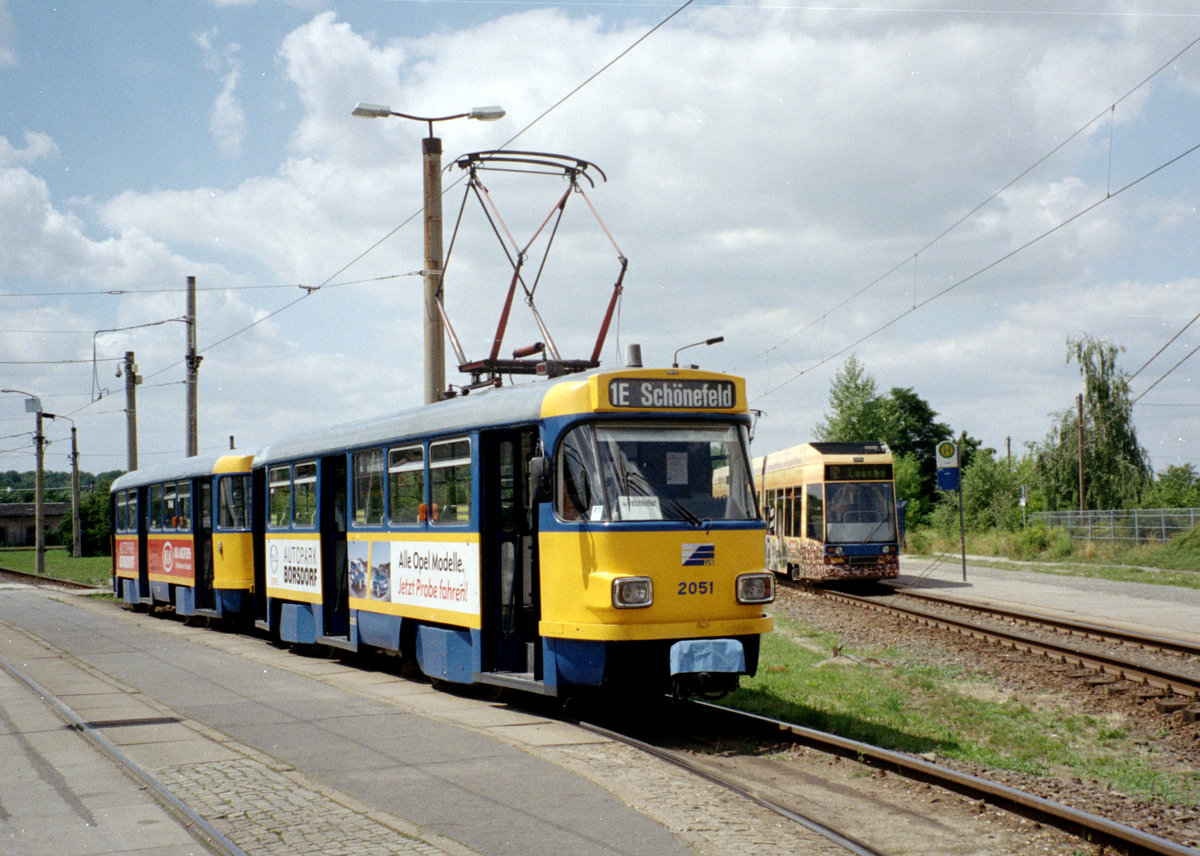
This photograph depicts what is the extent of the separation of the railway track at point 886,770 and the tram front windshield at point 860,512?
17.4 meters

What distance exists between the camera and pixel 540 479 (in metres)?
10.4

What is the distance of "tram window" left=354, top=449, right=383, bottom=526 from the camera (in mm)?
14367

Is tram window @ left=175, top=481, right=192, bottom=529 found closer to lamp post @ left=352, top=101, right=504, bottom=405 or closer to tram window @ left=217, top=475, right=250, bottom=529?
tram window @ left=217, top=475, right=250, bottom=529

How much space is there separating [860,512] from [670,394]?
1846 cm

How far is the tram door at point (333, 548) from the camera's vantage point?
1616 cm

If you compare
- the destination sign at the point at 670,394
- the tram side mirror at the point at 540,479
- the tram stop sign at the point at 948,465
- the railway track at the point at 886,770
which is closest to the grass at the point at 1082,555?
the tram stop sign at the point at 948,465

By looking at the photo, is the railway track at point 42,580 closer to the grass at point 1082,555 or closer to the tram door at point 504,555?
the grass at point 1082,555

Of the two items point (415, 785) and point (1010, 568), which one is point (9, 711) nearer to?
point (415, 785)

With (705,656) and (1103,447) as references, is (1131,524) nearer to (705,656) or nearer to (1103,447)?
(1103,447)

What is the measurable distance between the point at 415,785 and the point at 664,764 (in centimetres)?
175

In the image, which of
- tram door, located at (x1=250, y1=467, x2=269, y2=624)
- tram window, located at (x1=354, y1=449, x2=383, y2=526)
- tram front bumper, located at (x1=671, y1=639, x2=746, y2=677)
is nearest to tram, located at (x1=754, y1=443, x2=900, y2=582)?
tram door, located at (x1=250, y1=467, x2=269, y2=624)

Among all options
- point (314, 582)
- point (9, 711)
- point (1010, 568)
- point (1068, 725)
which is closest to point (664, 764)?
point (1068, 725)

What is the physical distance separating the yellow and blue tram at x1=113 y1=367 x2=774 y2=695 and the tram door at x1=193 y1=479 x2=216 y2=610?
8.78 metres

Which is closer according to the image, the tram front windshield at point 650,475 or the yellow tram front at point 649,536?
the yellow tram front at point 649,536
